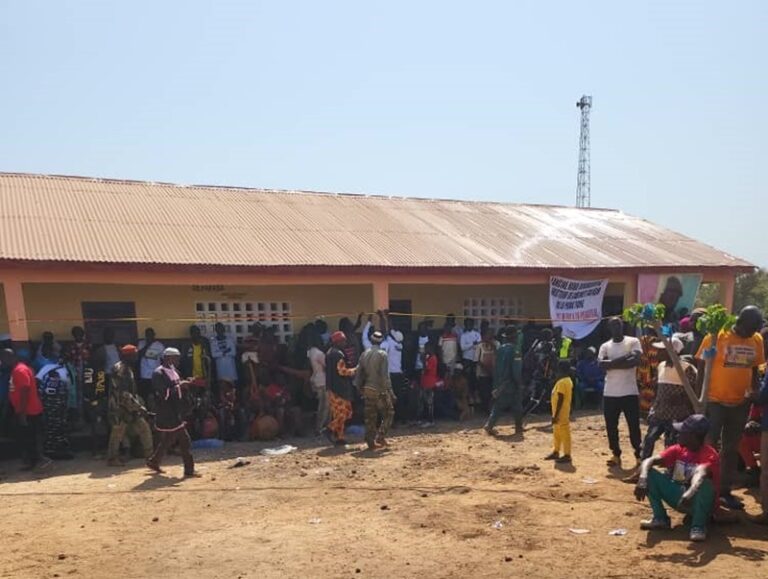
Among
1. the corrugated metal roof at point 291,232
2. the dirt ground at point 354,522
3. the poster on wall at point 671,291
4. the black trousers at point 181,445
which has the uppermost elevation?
the corrugated metal roof at point 291,232

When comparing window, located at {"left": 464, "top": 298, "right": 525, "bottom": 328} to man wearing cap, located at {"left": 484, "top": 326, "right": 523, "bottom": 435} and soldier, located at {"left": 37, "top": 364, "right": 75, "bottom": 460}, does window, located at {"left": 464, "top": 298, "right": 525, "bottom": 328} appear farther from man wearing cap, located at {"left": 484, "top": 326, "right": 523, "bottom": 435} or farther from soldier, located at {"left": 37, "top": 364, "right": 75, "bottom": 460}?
soldier, located at {"left": 37, "top": 364, "right": 75, "bottom": 460}

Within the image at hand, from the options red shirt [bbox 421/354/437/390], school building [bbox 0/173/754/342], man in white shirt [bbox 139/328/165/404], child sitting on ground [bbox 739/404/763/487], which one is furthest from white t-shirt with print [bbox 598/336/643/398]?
man in white shirt [bbox 139/328/165/404]

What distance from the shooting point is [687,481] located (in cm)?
517

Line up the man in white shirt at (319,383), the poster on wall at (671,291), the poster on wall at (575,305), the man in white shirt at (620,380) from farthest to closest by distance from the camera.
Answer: the poster on wall at (671,291) → the poster on wall at (575,305) → the man in white shirt at (319,383) → the man in white shirt at (620,380)

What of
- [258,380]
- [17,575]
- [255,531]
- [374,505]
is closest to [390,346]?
[258,380]

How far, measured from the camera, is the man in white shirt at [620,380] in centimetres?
715

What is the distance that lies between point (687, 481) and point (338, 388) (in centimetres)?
490

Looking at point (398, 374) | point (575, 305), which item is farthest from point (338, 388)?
point (575, 305)

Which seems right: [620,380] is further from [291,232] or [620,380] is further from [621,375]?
[291,232]

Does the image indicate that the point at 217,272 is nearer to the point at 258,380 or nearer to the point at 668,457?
the point at 258,380

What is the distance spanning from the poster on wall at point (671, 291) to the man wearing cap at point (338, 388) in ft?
22.8

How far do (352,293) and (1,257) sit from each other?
19.2 ft

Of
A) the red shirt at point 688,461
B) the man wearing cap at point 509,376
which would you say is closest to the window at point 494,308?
the man wearing cap at point 509,376

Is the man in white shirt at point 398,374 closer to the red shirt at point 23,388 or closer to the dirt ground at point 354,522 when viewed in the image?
the dirt ground at point 354,522
